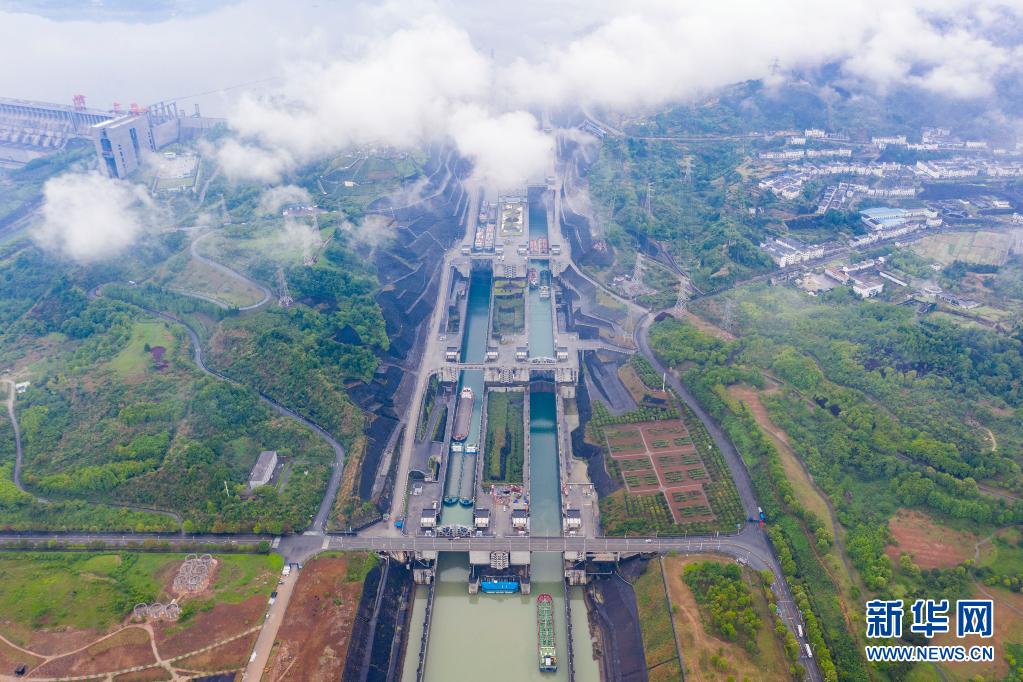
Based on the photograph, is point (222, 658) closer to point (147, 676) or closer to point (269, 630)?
point (269, 630)

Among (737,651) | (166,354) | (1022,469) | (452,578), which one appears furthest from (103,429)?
(1022,469)

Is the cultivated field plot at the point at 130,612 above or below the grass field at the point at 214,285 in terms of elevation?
below

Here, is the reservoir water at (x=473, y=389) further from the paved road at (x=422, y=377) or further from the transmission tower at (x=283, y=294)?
the transmission tower at (x=283, y=294)

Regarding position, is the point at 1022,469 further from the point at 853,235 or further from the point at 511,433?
the point at 853,235

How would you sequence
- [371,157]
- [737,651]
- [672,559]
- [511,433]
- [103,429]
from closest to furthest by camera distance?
[737,651], [672,559], [103,429], [511,433], [371,157]

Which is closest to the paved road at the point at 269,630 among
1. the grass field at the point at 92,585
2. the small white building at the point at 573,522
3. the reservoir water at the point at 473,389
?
the grass field at the point at 92,585

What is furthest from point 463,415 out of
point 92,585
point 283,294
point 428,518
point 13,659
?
point 13,659
